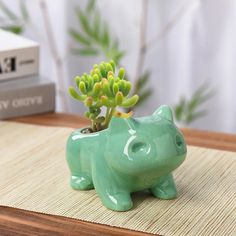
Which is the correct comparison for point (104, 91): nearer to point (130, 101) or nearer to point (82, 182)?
point (130, 101)

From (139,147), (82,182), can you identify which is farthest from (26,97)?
(139,147)

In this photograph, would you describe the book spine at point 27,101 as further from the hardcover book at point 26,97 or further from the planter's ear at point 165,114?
the planter's ear at point 165,114

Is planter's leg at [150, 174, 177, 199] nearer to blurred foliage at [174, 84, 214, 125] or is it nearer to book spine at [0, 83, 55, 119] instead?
book spine at [0, 83, 55, 119]

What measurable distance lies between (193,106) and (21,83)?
696 mm

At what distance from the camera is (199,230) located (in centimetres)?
79

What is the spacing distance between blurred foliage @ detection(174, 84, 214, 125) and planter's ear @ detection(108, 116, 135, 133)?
3.62 ft

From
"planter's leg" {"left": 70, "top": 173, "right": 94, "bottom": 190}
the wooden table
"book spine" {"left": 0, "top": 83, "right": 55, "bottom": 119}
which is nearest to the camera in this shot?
the wooden table

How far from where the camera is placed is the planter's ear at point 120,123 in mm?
827

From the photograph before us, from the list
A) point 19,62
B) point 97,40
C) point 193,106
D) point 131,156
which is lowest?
point 193,106

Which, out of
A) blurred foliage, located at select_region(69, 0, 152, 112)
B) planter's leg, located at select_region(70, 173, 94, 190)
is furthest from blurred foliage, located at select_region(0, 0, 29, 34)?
planter's leg, located at select_region(70, 173, 94, 190)

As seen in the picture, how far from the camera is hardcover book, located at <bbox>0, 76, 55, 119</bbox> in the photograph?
4.37 ft

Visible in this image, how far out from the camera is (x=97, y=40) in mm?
1922

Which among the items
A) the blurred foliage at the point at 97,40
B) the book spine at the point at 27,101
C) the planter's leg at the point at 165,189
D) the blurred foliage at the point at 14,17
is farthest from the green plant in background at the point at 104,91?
the blurred foliage at the point at 14,17

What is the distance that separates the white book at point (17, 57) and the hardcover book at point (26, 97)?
0.07 ft
